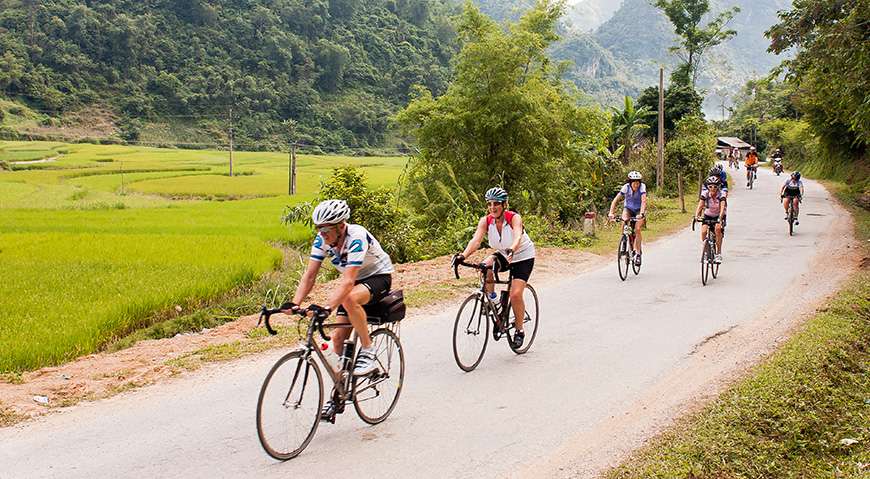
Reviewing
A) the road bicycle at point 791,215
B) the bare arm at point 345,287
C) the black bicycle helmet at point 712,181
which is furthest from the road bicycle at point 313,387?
the road bicycle at point 791,215

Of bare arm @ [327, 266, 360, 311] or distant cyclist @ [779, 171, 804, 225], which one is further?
distant cyclist @ [779, 171, 804, 225]

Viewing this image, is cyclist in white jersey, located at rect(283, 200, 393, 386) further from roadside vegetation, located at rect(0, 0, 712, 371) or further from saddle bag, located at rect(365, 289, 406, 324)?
roadside vegetation, located at rect(0, 0, 712, 371)

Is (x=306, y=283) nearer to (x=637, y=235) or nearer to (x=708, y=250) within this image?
(x=637, y=235)

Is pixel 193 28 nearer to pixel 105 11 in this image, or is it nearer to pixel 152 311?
pixel 105 11

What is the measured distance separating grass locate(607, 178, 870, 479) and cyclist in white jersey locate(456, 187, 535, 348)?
7.51 feet

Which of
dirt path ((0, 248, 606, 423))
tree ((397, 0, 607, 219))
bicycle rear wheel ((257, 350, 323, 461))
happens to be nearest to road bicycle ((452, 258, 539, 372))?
bicycle rear wheel ((257, 350, 323, 461))

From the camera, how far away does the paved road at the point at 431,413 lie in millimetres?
5176

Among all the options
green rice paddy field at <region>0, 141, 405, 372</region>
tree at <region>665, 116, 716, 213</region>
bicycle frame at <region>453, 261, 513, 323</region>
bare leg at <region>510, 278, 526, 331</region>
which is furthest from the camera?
tree at <region>665, 116, 716, 213</region>

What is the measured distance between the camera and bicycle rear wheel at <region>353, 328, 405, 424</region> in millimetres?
5773

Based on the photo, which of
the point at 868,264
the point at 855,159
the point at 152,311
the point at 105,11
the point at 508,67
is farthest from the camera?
the point at 105,11

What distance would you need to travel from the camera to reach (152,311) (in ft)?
36.2

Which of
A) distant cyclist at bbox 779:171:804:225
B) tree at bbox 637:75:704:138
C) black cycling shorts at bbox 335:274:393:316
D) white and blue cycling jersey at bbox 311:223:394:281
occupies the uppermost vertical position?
tree at bbox 637:75:704:138

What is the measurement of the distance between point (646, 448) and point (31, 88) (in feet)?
264

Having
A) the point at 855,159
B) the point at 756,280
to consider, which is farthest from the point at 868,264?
the point at 855,159
